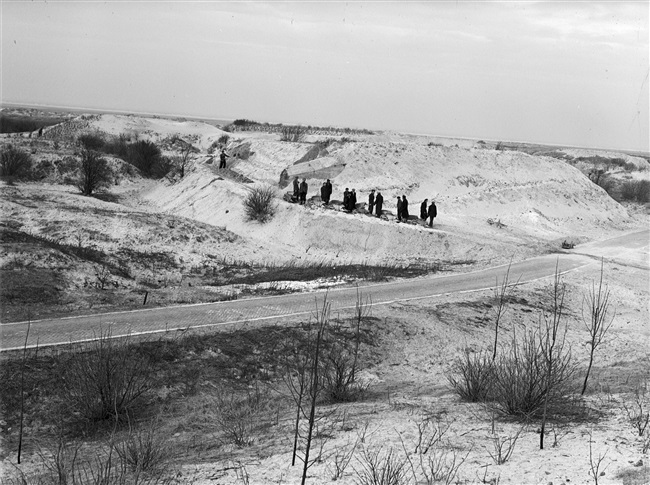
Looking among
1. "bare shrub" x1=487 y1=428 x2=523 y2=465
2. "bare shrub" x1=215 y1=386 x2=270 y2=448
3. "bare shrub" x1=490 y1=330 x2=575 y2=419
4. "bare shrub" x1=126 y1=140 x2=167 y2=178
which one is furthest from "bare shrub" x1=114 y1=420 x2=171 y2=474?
"bare shrub" x1=126 y1=140 x2=167 y2=178

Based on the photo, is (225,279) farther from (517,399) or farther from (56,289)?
(517,399)

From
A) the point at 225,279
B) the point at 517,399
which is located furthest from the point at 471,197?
the point at 517,399

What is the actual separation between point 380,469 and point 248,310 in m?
8.04

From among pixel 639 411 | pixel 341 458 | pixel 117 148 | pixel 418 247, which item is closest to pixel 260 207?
pixel 418 247

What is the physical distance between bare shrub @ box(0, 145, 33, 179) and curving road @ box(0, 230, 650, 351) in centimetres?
3087

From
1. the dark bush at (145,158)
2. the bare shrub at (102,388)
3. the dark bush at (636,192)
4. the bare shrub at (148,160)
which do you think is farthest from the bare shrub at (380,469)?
the dark bush at (636,192)

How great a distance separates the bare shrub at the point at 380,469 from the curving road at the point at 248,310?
527 centimetres

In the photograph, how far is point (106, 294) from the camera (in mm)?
15305

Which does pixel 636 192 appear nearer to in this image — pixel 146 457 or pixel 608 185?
pixel 608 185

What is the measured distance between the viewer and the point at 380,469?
Answer: 6.27m

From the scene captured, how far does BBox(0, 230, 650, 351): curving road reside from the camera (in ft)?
37.2

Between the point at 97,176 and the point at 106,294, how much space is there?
26.1m

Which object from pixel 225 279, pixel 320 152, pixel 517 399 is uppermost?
pixel 320 152

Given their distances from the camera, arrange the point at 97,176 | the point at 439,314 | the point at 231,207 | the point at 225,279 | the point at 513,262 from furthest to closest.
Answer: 1. the point at 97,176
2. the point at 231,207
3. the point at 513,262
4. the point at 225,279
5. the point at 439,314
